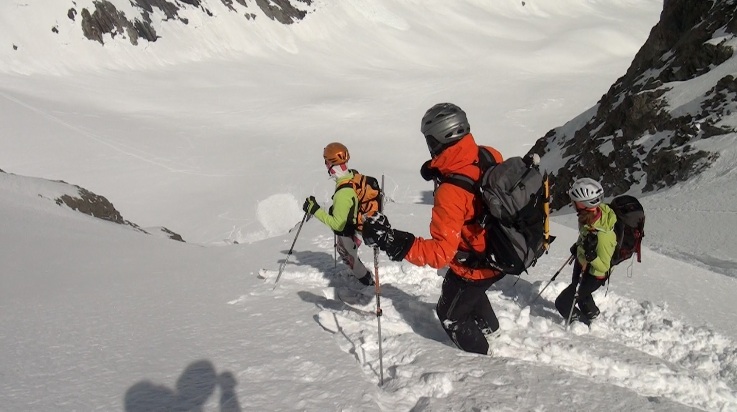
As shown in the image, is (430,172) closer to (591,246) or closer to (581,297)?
(591,246)

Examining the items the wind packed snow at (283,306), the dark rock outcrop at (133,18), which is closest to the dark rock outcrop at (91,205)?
the wind packed snow at (283,306)

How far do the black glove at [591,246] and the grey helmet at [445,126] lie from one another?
1.75 m

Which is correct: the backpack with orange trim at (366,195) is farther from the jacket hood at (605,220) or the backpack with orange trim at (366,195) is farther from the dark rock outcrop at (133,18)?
the dark rock outcrop at (133,18)

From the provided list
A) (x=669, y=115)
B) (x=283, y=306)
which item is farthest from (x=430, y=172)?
(x=669, y=115)

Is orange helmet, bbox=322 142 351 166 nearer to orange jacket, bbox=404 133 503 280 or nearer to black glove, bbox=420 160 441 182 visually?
black glove, bbox=420 160 441 182

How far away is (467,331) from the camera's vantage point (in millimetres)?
3740

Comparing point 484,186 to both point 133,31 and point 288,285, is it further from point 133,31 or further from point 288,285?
point 133,31

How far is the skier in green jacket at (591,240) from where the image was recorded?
14.1 ft

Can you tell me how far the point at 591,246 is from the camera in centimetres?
432

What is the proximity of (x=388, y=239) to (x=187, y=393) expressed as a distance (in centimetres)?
157

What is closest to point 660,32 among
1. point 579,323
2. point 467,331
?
point 579,323

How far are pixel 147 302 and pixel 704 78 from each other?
41.2 feet

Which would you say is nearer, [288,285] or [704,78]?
[288,285]

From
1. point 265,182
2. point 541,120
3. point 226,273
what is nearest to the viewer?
point 226,273
